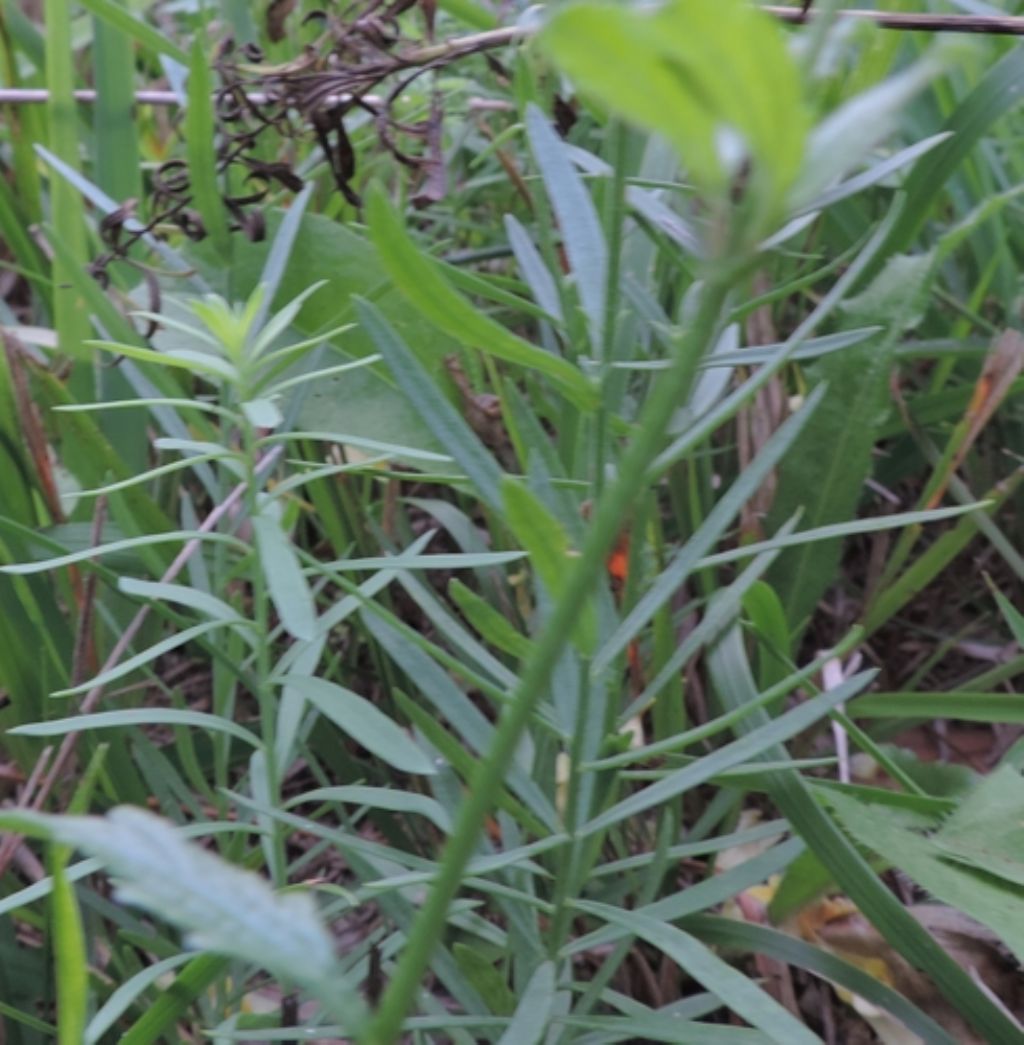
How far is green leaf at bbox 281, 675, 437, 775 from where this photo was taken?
17.3 inches

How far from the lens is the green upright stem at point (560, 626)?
0.24 metres

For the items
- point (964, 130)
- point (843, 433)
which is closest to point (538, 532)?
point (843, 433)

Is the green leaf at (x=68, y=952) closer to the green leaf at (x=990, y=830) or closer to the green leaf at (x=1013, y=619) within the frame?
the green leaf at (x=990, y=830)

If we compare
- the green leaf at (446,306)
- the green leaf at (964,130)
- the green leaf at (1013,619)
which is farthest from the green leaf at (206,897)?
the green leaf at (964,130)

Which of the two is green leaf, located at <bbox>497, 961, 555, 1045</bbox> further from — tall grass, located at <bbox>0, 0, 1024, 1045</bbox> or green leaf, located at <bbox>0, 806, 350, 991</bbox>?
green leaf, located at <bbox>0, 806, 350, 991</bbox>

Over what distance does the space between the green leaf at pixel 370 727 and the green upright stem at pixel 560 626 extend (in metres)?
0.15

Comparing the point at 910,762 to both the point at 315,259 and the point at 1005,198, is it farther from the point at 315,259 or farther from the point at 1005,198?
the point at 315,259

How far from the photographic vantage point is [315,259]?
88cm

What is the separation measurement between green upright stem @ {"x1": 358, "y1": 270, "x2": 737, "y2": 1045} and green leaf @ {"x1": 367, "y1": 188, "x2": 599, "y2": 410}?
0.56ft

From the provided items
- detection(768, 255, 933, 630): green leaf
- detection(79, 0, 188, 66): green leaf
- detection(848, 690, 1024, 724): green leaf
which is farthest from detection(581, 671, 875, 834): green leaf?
detection(79, 0, 188, 66): green leaf

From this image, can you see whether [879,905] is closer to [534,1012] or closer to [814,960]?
[814,960]

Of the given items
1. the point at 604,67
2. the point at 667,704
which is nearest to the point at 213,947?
the point at 604,67

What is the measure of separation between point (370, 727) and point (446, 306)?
165 millimetres

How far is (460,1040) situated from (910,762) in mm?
383
